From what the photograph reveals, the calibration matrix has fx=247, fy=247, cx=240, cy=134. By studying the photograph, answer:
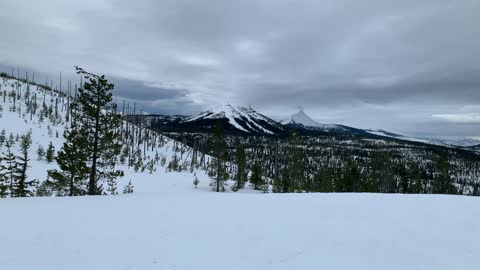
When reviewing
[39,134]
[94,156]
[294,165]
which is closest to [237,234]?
[94,156]

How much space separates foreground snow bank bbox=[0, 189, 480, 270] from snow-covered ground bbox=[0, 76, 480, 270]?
0.10ft

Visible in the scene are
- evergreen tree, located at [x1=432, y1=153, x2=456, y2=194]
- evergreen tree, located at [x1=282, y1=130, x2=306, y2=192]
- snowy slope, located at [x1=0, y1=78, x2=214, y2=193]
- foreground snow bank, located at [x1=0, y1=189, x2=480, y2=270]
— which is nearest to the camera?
foreground snow bank, located at [x1=0, y1=189, x2=480, y2=270]

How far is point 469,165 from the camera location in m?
152

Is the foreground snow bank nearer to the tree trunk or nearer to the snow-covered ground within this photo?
the snow-covered ground

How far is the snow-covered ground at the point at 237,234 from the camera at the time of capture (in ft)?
21.0

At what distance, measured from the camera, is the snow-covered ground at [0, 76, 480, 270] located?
641cm

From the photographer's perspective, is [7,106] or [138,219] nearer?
[138,219]

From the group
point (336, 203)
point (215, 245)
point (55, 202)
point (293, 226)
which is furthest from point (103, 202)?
point (336, 203)

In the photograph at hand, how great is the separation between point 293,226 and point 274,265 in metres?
3.03

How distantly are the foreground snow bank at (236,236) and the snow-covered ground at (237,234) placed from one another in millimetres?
29

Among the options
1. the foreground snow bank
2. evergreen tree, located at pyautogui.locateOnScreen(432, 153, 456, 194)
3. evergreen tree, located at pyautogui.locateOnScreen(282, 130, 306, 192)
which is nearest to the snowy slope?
evergreen tree, located at pyautogui.locateOnScreen(282, 130, 306, 192)

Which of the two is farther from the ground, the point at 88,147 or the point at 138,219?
the point at 88,147

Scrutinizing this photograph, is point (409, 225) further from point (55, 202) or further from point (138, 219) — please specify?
point (55, 202)

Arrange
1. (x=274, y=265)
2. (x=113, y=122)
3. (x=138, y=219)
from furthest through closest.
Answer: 1. (x=113, y=122)
2. (x=138, y=219)
3. (x=274, y=265)
